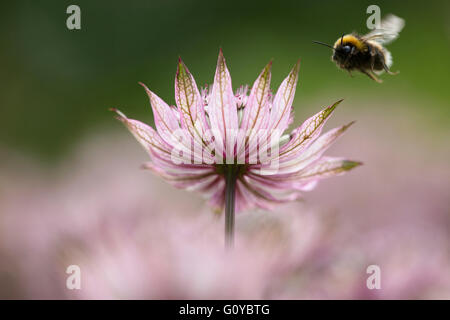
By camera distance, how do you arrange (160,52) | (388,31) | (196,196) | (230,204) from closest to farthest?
(230,204) < (388,31) < (196,196) < (160,52)

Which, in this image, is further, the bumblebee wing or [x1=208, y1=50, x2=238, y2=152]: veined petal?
the bumblebee wing

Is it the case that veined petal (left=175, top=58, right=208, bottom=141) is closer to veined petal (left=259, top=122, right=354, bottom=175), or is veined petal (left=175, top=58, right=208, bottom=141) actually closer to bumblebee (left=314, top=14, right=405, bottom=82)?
veined petal (left=259, top=122, right=354, bottom=175)

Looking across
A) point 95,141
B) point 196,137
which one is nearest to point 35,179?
point 95,141

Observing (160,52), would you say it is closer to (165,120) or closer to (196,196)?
(196,196)

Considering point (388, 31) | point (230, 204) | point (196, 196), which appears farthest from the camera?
point (196, 196)

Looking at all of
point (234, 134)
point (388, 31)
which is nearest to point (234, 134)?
point (234, 134)

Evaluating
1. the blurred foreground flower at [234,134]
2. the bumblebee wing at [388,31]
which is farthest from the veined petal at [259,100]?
the bumblebee wing at [388,31]

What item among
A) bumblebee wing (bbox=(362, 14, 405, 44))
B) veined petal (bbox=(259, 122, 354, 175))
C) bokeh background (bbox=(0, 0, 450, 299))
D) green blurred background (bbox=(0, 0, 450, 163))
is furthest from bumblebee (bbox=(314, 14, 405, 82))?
green blurred background (bbox=(0, 0, 450, 163))

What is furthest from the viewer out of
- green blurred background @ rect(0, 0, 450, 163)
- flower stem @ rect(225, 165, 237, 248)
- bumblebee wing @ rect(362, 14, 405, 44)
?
green blurred background @ rect(0, 0, 450, 163)
